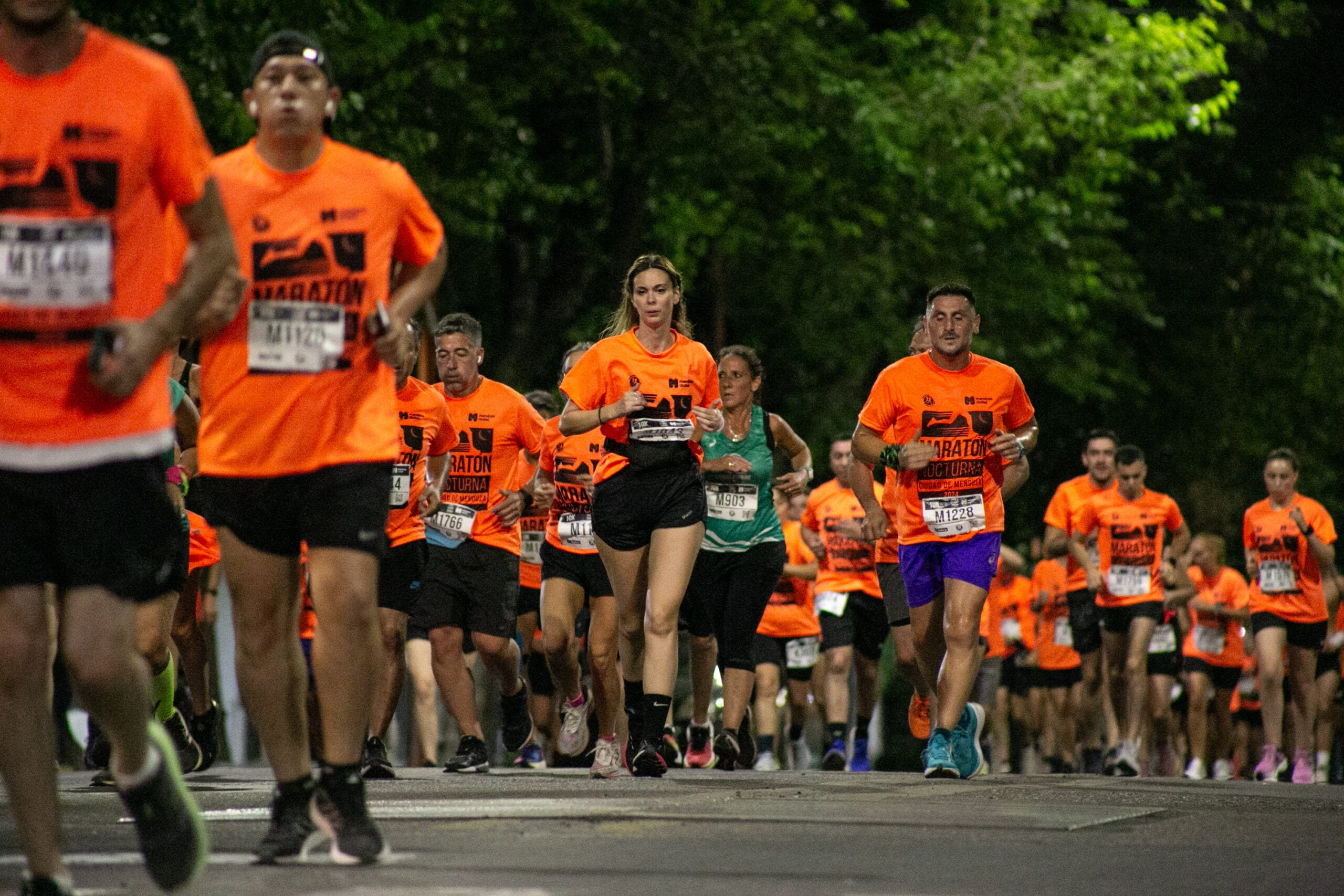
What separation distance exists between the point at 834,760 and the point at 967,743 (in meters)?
5.47

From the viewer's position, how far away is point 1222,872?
19.5 ft

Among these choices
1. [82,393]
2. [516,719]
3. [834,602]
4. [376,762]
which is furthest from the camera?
[834,602]

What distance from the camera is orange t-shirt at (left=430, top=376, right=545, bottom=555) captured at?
A: 480 inches

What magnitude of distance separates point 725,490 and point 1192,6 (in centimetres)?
1826

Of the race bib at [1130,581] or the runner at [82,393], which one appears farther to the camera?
the race bib at [1130,581]

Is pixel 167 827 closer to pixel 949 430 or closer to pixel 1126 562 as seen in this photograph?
pixel 949 430

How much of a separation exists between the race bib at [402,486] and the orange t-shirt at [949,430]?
2324mm

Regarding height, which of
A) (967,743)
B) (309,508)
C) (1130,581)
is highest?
(309,508)

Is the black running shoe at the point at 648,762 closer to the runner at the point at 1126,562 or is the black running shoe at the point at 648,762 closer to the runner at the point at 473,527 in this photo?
the runner at the point at 473,527

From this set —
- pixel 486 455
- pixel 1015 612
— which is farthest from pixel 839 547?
pixel 1015 612

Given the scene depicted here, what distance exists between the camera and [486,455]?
40.5ft

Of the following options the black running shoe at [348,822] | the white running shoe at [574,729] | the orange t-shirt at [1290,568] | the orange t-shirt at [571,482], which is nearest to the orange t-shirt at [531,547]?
the orange t-shirt at [571,482]

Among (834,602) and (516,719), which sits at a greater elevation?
(834,602)

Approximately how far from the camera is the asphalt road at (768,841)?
5297mm
